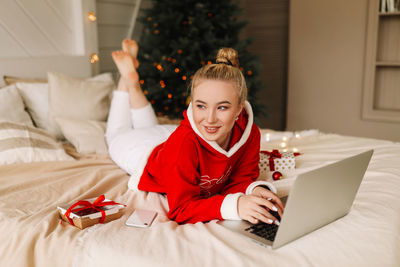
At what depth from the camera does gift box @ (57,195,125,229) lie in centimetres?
113

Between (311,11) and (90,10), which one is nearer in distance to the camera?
(90,10)

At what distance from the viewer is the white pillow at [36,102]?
87.0 inches

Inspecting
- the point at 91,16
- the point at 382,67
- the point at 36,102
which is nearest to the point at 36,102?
the point at 36,102

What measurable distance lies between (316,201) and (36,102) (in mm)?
1831

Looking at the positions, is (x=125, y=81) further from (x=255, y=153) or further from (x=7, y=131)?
(x=255, y=153)

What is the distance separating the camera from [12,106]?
204cm

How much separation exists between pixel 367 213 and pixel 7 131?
1.54m

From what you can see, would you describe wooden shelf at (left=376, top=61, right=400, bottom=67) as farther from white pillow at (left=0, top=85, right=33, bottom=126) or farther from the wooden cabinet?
white pillow at (left=0, top=85, right=33, bottom=126)

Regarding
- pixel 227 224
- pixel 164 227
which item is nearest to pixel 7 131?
pixel 164 227

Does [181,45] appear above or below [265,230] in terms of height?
above

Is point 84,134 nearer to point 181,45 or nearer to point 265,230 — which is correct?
point 181,45

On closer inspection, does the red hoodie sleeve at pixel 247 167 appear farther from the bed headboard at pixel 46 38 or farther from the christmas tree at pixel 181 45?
the bed headboard at pixel 46 38

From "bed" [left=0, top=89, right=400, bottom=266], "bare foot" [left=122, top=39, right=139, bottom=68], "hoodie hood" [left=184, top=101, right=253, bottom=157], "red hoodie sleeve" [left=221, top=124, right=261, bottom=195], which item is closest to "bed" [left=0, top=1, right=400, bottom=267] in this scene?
"bed" [left=0, top=89, right=400, bottom=266]

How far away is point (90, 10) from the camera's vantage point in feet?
9.18
